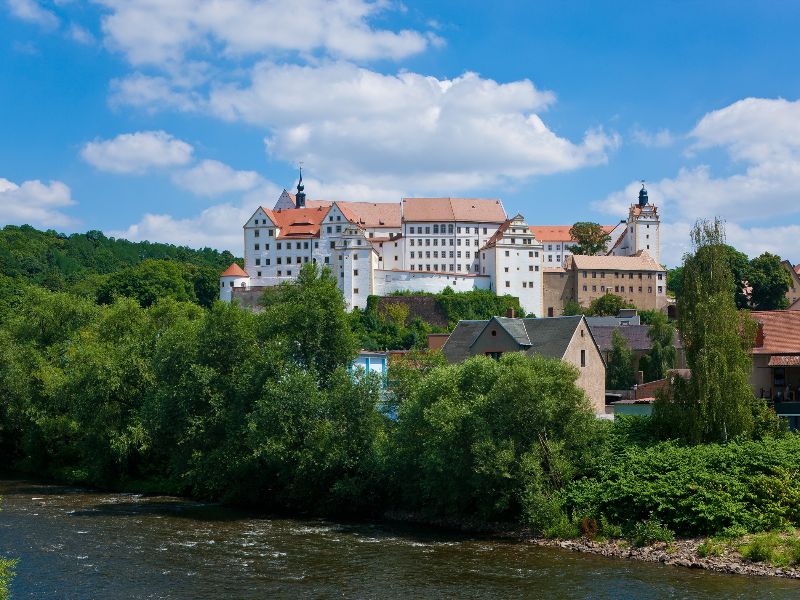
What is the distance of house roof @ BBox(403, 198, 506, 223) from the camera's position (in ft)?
380

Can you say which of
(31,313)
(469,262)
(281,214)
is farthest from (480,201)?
(31,313)

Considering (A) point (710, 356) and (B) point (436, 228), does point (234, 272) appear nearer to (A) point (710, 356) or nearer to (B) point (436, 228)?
(B) point (436, 228)

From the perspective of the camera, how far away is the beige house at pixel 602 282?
368 feet

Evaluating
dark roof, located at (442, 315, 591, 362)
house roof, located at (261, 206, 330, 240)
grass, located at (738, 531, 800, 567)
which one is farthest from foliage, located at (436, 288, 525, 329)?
grass, located at (738, 531, 800, 567)

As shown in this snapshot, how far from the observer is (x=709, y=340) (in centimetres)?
3039

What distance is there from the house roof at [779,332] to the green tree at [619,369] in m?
24.6

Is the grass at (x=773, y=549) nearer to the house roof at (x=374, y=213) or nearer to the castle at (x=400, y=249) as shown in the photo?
the castle at (x=400, y=249)

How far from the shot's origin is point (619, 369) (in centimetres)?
6138

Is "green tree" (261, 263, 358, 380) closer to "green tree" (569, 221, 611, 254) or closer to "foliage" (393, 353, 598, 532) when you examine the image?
"foliage" (393, 353, 598, 532)

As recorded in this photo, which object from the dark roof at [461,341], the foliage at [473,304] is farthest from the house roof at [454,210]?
the dark roof at [461,341]

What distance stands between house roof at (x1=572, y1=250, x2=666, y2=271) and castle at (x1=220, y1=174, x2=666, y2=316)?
0.90 ft

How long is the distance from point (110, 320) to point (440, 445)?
23.4m

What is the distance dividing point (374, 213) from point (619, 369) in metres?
61.7

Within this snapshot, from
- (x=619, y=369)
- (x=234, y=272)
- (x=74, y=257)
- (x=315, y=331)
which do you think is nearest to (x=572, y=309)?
(x=234, y=272)
